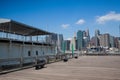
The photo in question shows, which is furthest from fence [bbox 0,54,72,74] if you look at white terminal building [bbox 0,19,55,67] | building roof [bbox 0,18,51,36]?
building roof [bbox 0,18,51,36]

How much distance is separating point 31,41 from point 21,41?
3319 mm

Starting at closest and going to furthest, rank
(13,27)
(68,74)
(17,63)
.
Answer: (68,74) < (17,63) < (13,27)

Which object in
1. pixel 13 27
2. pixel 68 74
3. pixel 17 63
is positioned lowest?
pixel 17 63

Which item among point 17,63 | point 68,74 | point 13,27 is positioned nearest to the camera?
point 68,74

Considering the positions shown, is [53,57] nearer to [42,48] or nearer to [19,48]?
[19,48]

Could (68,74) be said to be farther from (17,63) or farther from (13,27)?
(13,27)

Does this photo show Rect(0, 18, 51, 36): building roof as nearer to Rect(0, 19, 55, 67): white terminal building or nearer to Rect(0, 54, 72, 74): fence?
Rect(0, 19, 55, 67): white terminal building

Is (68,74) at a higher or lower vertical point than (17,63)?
higher

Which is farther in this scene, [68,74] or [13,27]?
[13,27]

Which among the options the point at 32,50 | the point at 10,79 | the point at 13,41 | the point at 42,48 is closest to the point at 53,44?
the point at 42,48

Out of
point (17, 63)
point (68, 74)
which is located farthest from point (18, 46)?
point (68, 74)

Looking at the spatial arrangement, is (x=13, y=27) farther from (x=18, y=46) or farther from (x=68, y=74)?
(x=68, y=74)

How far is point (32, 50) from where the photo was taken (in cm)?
2939

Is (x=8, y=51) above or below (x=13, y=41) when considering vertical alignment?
below
